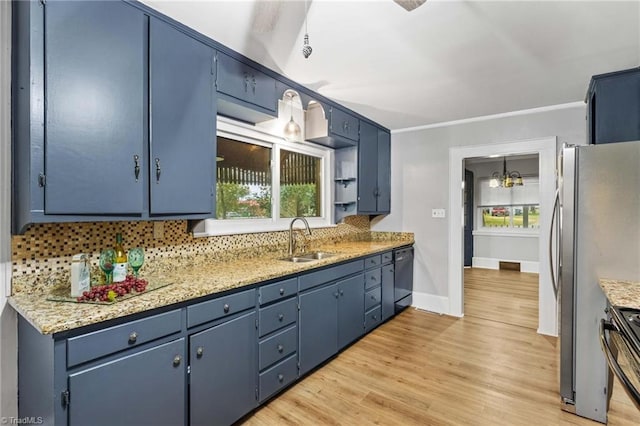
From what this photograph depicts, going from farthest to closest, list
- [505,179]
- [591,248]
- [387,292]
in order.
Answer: [505,179] < [387,292] < [591,248]

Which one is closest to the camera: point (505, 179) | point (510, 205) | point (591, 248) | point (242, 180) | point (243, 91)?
point (591, 248)

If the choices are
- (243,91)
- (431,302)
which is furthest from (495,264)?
(243,91)

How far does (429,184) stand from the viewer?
4078 millimetres

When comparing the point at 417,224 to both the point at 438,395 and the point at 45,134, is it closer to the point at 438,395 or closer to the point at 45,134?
the point at 438,395

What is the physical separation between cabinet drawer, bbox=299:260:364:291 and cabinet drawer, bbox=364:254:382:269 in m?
0.08

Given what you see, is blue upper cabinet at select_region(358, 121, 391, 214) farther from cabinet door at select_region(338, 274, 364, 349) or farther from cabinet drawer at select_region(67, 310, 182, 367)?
cabinet drawer at select_region(67, 310, 182, 367)

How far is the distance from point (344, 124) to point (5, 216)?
2.75 meters

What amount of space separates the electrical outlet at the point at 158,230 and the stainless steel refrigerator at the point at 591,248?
2.60 meters

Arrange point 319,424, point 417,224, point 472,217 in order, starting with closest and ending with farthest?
1. point 319,424
2. point 417,224
3. point 472,217

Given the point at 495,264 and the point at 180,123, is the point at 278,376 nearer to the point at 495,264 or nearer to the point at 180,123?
the point at 180,123

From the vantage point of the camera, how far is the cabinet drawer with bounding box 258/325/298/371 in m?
2.03

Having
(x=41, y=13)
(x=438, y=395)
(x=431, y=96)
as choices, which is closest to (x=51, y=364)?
(x=41, y=13)

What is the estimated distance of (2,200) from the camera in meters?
1.51

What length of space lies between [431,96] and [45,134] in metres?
2.87
